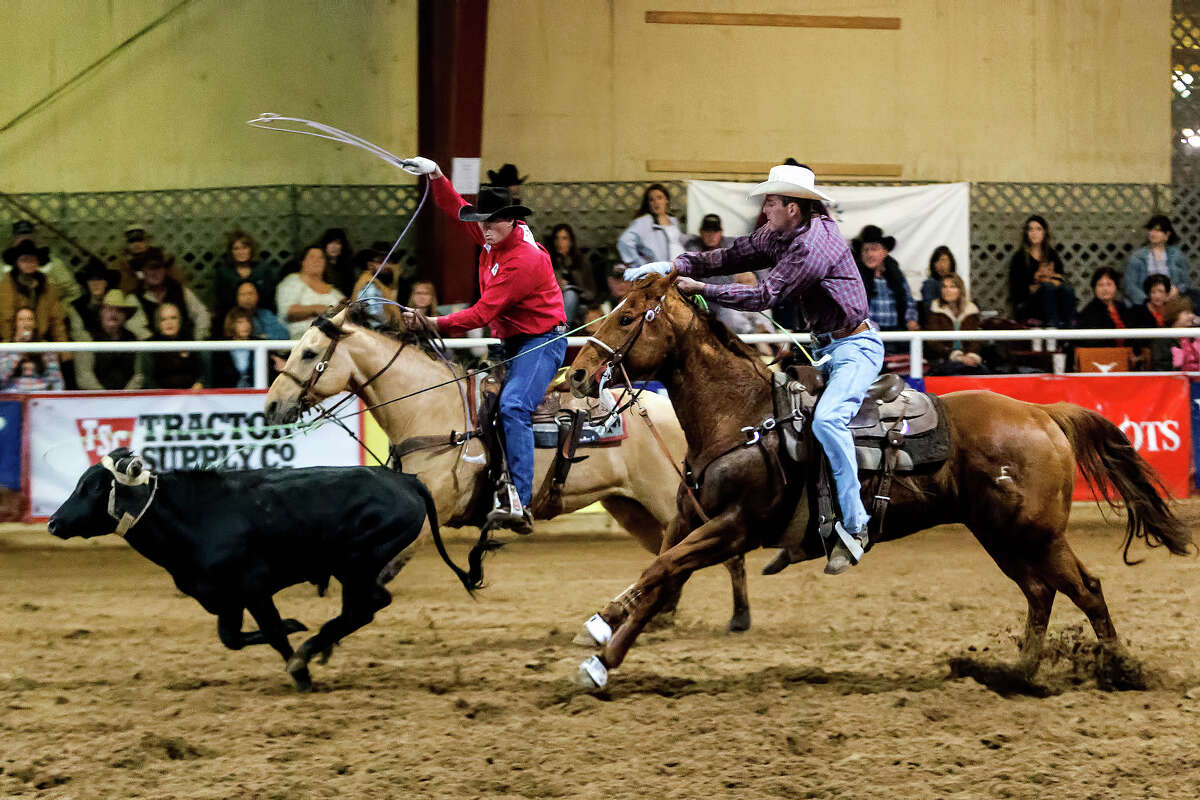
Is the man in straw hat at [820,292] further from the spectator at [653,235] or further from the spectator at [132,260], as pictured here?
the spectator at [132,260]

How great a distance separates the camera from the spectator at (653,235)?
1080 centimetres

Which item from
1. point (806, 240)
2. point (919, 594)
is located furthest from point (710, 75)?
point (806, 240)

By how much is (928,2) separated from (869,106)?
1288 millimetres

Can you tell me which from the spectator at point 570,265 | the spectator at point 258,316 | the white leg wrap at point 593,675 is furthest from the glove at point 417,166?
the spectator at point 570,265

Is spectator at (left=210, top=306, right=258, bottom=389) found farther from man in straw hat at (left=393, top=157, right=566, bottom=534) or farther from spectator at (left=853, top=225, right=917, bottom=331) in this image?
spectator at (left=853, top=225, right=917, bottom=331)

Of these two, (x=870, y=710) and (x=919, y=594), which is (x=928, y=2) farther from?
(x=870, y=710)

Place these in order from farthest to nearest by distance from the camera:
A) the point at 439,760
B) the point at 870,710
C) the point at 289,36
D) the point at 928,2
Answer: the point at 928,2 → the point at 289,36 → the point at 870,710 → the point at 439,760

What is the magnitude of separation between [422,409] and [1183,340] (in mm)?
5974

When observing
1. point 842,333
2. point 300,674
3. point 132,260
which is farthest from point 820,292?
point 132,260

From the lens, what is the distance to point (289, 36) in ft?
43.1

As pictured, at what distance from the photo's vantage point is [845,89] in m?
13.9

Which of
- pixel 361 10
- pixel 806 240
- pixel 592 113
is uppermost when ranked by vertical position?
pixel 361 10

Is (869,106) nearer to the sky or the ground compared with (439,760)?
nearer to the sky

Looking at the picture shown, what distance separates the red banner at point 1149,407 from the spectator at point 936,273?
1605 mm
